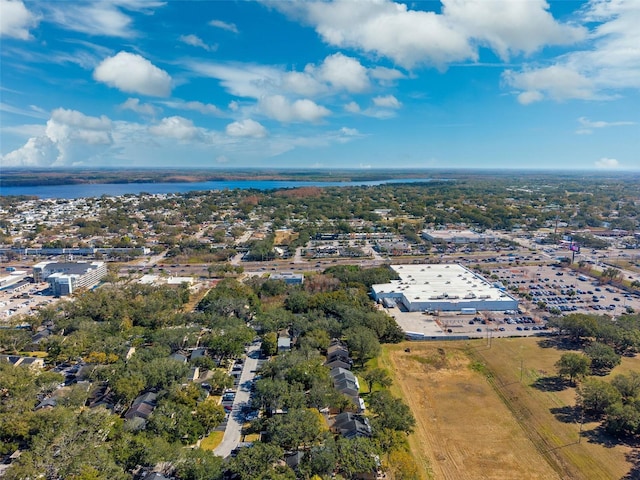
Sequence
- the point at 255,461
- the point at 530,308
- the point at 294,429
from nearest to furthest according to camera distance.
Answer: the point at 255,461
the point at 294,429
the point at 530,308

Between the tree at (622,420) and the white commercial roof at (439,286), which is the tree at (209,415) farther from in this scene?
the white commercial roof at (439,286)

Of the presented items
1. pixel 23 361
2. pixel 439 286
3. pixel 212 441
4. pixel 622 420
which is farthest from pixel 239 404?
pixel 439 286

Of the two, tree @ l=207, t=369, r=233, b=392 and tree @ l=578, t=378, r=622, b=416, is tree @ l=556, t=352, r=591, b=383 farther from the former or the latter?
tree @ l=207, t=369, r=233, b=392

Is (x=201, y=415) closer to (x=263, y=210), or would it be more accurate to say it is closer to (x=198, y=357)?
(x=198, y=357)

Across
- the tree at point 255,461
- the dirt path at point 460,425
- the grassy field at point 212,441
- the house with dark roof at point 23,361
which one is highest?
the tree at point 255,461

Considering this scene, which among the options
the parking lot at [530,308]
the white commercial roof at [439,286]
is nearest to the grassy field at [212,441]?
the parking lot at [530,308]

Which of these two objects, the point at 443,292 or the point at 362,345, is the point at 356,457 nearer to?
the point at 362,345
